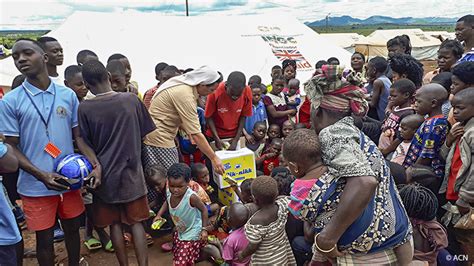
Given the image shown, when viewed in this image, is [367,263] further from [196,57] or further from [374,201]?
[196,57]

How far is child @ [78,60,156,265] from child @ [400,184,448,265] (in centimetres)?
193

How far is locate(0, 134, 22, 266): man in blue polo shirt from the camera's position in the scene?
2.07 meters

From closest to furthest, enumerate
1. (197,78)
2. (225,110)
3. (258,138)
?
(197,78) → (225,110) → (258,138)

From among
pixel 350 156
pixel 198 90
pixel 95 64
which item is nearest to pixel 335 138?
pixel 350 156

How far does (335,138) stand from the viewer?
1593 millimetres

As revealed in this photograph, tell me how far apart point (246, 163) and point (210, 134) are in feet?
3.16

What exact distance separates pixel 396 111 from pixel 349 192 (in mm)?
2601

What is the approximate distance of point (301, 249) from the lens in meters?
2.90

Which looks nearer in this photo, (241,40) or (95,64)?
(95,64)

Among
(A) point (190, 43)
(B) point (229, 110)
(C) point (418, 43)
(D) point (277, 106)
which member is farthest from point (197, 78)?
(C) point (418, 43)

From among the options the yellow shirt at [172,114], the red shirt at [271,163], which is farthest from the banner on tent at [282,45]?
the yellow shirt at [172,114]

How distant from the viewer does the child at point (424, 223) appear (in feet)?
7.78

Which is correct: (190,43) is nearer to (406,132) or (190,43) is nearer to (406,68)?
(406,68)

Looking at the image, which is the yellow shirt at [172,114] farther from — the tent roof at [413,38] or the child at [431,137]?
the tent roof at [413,38]
